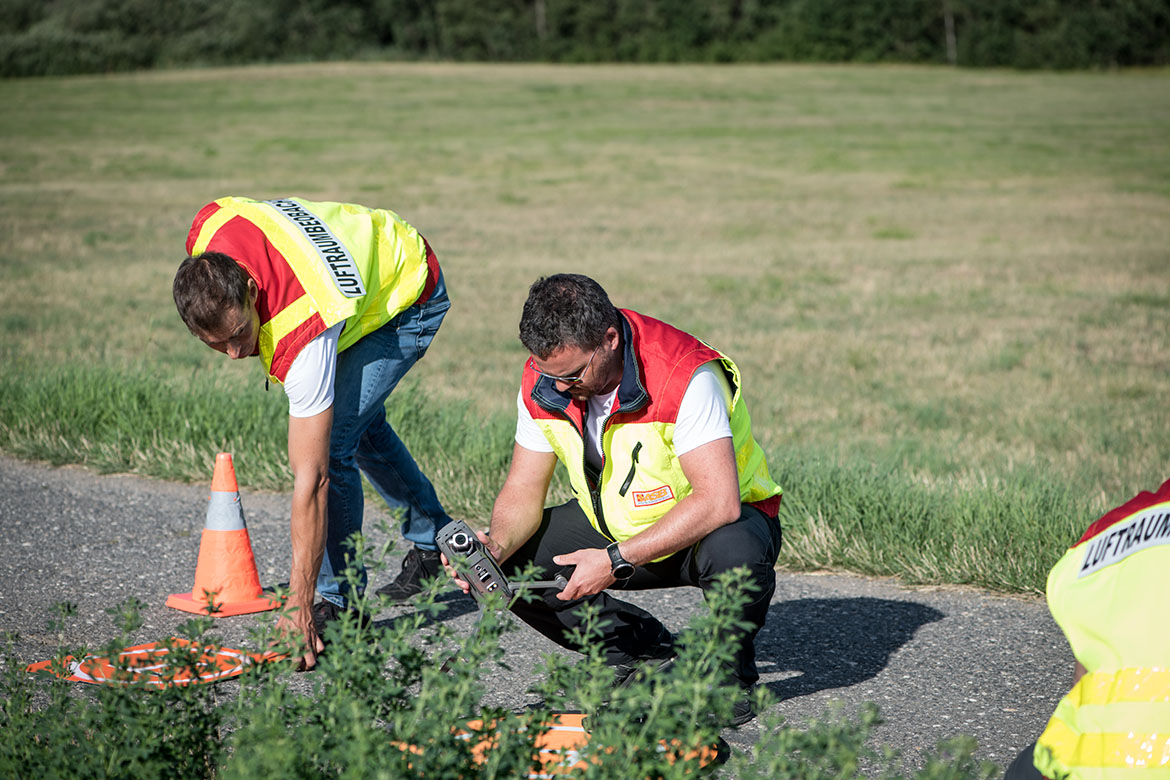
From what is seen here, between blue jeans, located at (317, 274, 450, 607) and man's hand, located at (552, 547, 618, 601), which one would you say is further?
blue jeans, located at (317, 274, 450, 607)

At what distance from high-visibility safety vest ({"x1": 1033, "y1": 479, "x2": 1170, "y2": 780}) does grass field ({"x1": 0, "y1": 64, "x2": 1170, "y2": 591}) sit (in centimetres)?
300

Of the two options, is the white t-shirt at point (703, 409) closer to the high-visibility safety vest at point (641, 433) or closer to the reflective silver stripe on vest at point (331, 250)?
the high-visibility safety vest at point (641, 433)

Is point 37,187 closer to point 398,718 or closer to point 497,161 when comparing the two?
point 497,161

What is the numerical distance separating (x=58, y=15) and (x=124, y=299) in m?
63.0

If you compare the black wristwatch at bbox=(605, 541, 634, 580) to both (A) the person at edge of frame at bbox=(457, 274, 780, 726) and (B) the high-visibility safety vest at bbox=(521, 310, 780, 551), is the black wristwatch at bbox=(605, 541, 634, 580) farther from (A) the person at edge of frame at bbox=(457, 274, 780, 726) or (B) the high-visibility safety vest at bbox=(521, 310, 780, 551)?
(B) the high-visibility safety vest at bbox=(521, 310, 780, 551)

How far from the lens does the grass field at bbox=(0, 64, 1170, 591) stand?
21.4 ft

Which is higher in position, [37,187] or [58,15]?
[58,15]

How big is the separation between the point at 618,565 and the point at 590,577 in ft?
0.33

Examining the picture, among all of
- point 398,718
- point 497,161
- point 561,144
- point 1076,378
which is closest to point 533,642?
point 398,718

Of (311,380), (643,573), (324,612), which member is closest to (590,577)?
(643,573)

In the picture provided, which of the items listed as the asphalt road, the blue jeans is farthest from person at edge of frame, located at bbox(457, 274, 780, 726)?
the blue jeans

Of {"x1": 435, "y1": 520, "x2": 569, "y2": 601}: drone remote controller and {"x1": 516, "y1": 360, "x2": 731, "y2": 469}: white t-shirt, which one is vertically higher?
{"x1": 516, "y1": 360, "x2": 731, "y2": 469}: white t-shirt

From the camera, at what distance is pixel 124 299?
1323cm

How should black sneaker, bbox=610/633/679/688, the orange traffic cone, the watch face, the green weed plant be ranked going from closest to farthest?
the green weed plant → the watch face → black sneaker, bbox=610/633/679/688 → the orange traffic cone
